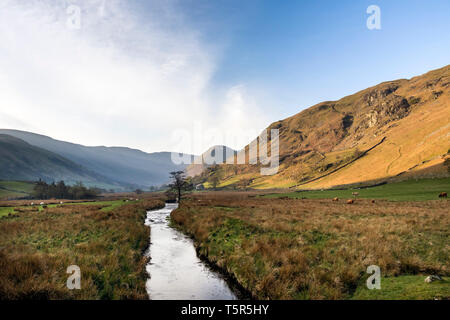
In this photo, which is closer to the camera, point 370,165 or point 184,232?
point 184,232

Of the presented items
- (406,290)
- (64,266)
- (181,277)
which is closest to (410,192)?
(406,290)

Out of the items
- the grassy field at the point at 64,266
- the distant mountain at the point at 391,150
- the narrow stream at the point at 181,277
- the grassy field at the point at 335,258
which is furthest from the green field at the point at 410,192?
the grassy field at the point at 64,266

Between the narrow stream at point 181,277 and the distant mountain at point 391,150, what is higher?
the distant mountain at point 391,150

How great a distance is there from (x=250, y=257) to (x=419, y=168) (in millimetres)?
98245

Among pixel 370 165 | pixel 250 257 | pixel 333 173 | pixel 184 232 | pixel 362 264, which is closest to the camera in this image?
pixel 362 264

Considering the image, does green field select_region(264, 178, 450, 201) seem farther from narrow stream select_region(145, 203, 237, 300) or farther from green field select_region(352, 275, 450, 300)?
narrow stream select_region(145, 203, 237, 300)

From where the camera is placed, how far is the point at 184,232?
26750 millimetres

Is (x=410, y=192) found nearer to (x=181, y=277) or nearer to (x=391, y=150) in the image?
(x=181, y=277)

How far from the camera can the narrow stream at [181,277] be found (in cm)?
1101

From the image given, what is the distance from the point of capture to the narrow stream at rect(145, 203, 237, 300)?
36.1ft

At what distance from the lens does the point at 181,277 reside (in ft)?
43.7

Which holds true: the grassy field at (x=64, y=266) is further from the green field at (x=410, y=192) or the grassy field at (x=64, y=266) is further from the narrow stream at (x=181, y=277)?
the green field at (x=410, y=192)
